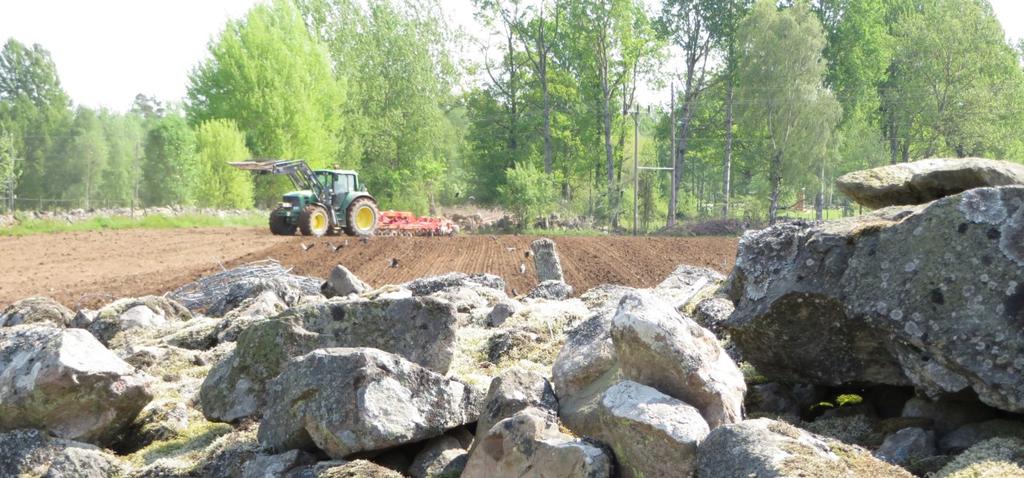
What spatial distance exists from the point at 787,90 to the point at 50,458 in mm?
41245

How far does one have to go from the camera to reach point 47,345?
6.21 metres

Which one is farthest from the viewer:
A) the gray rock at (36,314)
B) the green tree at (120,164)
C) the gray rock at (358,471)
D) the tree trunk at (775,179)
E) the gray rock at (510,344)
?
the green tree at (120,164)

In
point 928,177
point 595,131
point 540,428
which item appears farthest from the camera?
point 595,131

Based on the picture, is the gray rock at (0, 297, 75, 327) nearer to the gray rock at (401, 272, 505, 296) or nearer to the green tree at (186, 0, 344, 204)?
the gray rock at (401, 272, 505, 296)

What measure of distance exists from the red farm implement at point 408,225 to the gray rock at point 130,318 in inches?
800

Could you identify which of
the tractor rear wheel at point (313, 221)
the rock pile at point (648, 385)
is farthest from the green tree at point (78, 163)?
the rock pile at point (648, 385)

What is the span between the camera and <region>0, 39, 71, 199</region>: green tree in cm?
7562

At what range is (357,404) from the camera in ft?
16.0

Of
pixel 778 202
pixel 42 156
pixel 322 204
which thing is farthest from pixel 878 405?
pixel 42 156

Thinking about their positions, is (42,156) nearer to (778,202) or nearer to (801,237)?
(778,202)

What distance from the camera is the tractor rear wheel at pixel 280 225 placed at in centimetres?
2883

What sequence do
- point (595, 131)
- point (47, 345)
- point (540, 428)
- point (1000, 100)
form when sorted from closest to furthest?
1. point (540, 428)
2. point (47, 345)
3. point (1000, 100)
4. point (595, 131)

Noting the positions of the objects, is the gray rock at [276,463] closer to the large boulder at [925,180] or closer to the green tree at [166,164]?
the large boulder at [925,180]

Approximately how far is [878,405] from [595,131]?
49478mm
